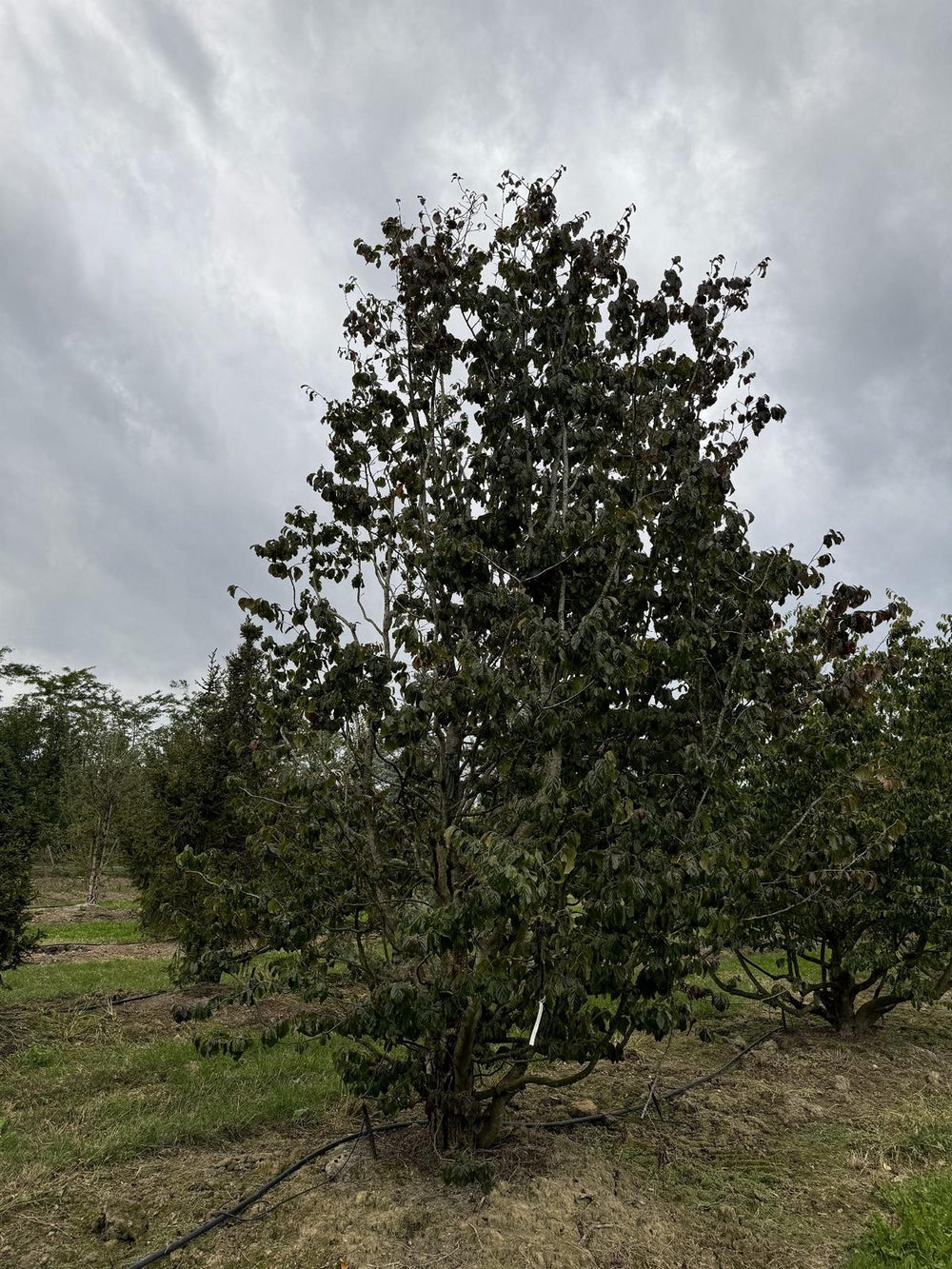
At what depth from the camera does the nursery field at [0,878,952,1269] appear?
12.6ft

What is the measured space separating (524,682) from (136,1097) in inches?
183

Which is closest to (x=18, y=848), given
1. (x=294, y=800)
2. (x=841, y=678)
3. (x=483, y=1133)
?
(x=294, y=800)

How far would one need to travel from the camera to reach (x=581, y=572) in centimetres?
489

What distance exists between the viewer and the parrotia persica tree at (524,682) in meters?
4.01

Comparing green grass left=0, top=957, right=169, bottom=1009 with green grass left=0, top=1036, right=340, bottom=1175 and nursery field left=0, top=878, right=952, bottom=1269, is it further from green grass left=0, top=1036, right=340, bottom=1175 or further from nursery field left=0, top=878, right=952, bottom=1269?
green grass left=0, top=1036, right=340, bottom=1175

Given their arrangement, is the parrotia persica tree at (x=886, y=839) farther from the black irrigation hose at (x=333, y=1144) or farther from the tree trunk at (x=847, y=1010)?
the black irrigation hose at (x=333, y=1144)

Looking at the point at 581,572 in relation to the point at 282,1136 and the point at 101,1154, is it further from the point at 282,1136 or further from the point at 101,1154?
the point at 101,1154

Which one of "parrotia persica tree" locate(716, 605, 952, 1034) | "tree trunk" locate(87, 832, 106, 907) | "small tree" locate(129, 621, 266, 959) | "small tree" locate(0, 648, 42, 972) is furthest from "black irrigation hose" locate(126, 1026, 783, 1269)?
"tree trunk" locate(87, 832, 106, 907)

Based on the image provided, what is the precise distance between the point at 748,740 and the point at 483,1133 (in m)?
2.99

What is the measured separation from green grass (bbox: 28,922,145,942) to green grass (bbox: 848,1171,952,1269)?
50.6 feet

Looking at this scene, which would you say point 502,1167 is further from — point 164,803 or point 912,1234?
point 164,803

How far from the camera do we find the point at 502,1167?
462 centimetres

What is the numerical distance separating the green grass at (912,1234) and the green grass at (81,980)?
8.99 metres

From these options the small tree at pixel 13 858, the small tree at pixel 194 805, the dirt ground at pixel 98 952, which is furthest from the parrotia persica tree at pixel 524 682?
the dirt ground at pixel 98 952
